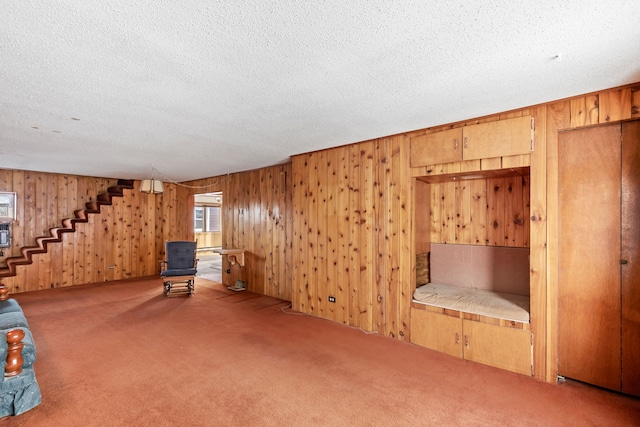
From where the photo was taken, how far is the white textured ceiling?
55.8 inches

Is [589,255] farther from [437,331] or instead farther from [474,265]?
[437,331]

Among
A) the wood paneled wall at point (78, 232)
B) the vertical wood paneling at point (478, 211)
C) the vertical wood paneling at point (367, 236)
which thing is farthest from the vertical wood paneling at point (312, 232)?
the wood paneled wall at point (78, 232)

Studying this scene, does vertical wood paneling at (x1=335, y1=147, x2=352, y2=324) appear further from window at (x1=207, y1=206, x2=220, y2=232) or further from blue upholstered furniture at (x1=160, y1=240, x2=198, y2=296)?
window at (x1=207, y1=206, x2=220, y2=232)

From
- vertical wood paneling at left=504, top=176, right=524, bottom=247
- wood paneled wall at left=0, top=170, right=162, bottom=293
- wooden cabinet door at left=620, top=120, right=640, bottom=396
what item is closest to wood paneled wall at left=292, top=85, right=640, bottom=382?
vertical wood paneling at left=504, top=176, right=524, bottom=247

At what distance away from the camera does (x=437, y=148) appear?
3.17 m

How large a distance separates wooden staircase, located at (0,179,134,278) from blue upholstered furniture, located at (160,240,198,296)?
2247 millimetres

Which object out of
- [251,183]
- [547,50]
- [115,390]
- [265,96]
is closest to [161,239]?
[251,183]

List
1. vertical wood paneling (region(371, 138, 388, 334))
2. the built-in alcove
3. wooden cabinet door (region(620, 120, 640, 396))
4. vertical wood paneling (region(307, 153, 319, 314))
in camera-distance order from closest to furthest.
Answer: wooden cabinet door (region(620, 120, 640, 396)) → the built-in alcove → vertical wood paneling (region(371, 138, 388, 334)) → vertical wood paneling (region(307, 153, 319, 314))

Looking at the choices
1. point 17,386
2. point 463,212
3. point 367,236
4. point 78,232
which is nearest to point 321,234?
point 367,236

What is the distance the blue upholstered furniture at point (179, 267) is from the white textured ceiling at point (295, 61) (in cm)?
294

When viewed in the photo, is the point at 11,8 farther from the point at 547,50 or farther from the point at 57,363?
the point at 57,363

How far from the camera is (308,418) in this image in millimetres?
2090

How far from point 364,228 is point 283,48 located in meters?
2.49

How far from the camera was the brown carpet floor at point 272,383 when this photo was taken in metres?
2.11
